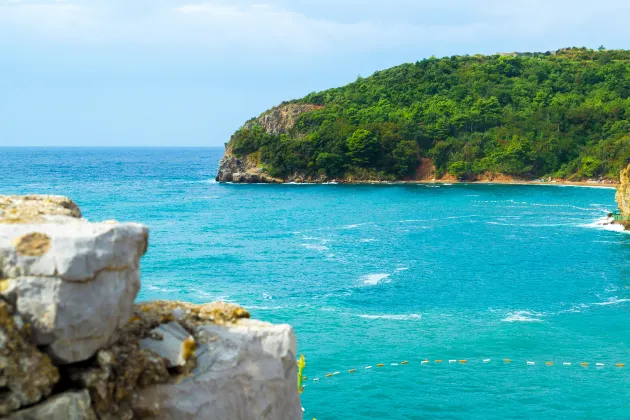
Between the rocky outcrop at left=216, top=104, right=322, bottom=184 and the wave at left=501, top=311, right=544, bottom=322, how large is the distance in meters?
85.6

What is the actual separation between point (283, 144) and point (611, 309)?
8839 centimetres

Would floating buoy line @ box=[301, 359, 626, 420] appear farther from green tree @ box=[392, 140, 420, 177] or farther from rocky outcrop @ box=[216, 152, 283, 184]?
rocky outcrop @ box=[216, 152, 283, 184]

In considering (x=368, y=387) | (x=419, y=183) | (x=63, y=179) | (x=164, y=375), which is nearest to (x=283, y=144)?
(x=419, y=183)

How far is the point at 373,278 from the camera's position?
4428 centimetres

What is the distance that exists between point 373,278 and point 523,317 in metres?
11.6

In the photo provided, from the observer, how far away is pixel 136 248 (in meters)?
7.75

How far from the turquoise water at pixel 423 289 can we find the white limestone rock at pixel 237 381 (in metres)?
14.8

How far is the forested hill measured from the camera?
375 ft

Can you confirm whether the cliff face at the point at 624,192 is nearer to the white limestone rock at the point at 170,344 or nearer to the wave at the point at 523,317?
the wave at the point at 523,317

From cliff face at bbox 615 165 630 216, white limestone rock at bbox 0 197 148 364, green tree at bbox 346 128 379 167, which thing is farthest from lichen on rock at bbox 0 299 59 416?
green tree at bbox 346 128 379 167

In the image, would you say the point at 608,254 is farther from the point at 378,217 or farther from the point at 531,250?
the point at 378,217

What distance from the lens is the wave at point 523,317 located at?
3426 centimetres

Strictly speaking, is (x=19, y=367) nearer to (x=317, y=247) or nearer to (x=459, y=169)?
(x=317, y=247)

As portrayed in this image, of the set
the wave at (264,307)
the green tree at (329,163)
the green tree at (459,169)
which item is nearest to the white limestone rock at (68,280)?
the wave at (264,307)
